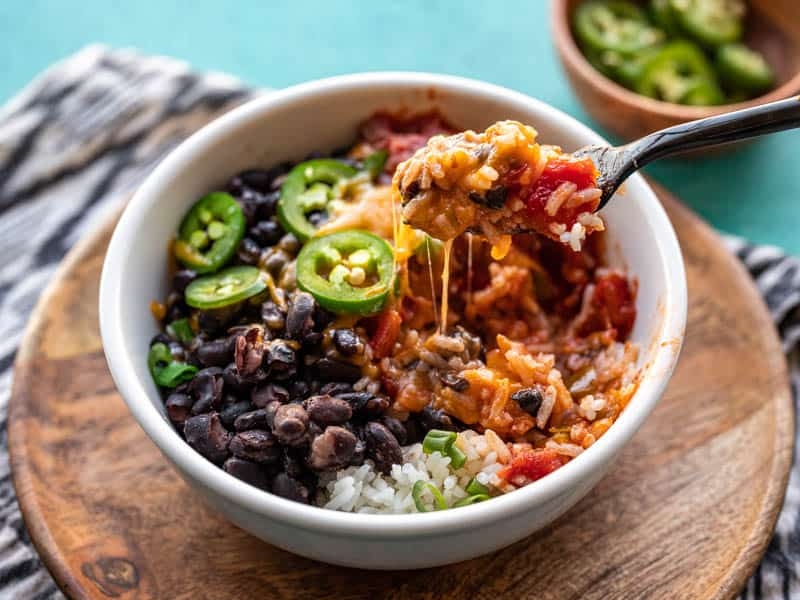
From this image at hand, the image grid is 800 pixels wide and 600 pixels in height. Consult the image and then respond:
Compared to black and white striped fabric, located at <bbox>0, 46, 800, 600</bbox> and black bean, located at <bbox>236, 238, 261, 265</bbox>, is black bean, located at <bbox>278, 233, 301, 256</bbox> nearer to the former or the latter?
black bean, located at <bbox>236, 238, 261, 265</bbox>

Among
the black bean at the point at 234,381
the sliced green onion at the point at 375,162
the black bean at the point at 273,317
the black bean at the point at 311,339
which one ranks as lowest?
the black bean at the point at 234,381

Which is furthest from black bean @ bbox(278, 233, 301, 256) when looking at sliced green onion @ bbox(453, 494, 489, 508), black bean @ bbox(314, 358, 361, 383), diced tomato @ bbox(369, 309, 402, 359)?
sliced green onion @ bbox(453, 494, 489, 508)

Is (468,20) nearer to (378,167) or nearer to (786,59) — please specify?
(786,59)

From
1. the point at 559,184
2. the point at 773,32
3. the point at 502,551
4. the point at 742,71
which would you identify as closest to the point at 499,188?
the point at 559,184

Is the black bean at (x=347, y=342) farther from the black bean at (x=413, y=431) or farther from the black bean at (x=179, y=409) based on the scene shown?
the black bean at (x=179, y=409)

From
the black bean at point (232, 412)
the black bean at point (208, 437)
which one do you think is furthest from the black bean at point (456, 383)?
the black bean at point (208, 437)
